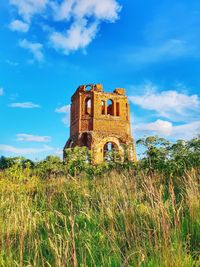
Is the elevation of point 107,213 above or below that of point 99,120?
below

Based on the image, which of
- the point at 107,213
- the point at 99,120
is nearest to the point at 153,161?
the point at 107,213

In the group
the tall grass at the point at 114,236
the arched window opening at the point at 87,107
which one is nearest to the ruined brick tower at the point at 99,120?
the arched window opening at the point at 87,107

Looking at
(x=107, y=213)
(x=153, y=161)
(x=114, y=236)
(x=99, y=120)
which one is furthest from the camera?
(x=99, y=120)

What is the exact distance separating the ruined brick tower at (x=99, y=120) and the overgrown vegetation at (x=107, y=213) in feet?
41.6

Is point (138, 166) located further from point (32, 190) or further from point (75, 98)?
point (75, 98)

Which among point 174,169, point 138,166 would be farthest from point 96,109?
point 174,169

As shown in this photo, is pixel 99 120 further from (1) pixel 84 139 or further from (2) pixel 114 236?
(2) pixel 114 236

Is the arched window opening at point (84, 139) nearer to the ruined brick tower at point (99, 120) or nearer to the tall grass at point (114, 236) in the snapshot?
the ruined brick tower at point (99, 120)

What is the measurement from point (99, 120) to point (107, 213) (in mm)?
25280

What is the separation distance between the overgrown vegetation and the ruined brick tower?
41.6 feet

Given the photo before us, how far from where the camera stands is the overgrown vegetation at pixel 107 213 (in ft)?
7.89

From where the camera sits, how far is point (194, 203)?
3.68 m

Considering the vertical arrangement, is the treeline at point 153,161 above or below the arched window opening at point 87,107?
below

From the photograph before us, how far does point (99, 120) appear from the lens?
1119 inches
